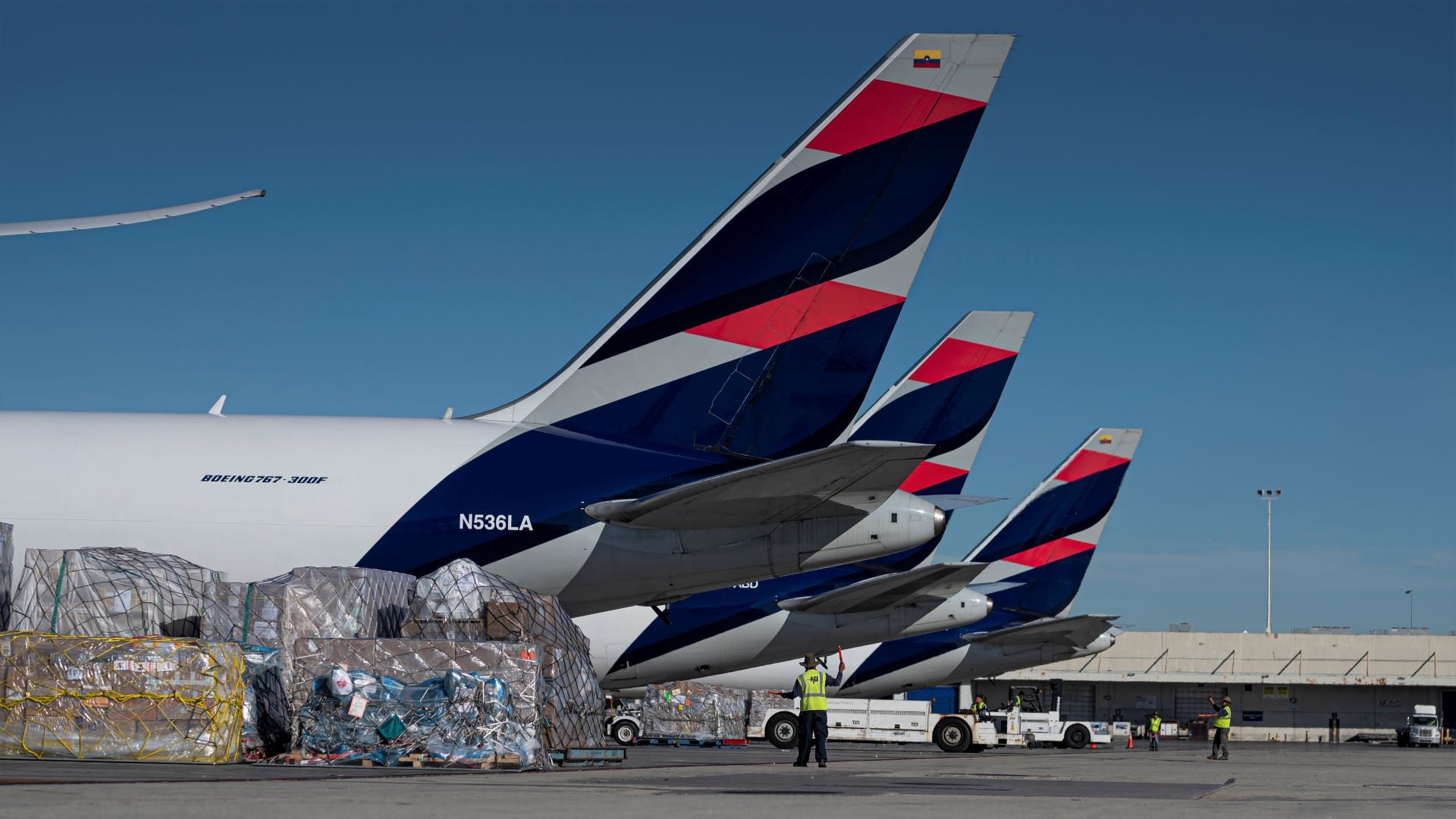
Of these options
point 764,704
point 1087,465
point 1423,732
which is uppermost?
point 1087,465

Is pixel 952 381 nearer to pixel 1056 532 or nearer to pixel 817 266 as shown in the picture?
pixel 1056 532

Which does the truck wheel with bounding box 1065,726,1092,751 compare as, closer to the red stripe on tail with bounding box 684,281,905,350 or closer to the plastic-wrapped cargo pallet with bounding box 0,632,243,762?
the red stripe on tail with bounding box 684,281,905,350

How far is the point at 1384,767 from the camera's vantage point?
27672mm

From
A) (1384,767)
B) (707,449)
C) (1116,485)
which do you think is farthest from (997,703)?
(707,449)

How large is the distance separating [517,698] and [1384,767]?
18670 mm

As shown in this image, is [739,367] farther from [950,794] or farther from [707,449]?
[950,794]

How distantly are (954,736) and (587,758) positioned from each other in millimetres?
24391

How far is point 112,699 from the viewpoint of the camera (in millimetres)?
16000

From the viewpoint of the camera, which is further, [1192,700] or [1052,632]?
[1192,700]

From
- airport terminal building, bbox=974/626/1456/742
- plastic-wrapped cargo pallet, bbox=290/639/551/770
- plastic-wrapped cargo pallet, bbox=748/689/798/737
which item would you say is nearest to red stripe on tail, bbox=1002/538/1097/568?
plastic-wrapped cargo pallet, bbox=748/689/798/737

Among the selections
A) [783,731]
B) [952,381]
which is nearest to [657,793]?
[952,381]

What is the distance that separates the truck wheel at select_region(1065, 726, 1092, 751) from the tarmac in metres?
31.8

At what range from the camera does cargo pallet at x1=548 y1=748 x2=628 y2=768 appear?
18.1 m

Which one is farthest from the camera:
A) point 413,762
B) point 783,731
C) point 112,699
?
point 783,731
